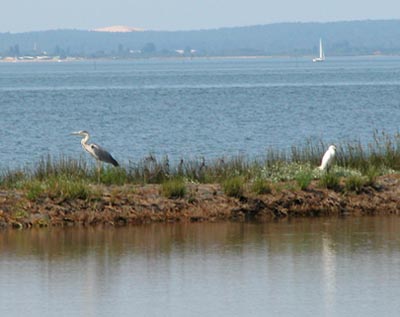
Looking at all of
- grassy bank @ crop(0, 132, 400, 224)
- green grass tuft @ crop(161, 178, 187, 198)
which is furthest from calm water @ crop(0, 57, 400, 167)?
green grass tuft @ crop(161, 178, 187, 198)

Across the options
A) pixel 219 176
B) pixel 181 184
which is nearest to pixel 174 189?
pixel 181 184

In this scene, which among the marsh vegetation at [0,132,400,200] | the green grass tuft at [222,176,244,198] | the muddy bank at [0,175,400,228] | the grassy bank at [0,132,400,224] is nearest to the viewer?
the muddy bank at [0,175,400,228]

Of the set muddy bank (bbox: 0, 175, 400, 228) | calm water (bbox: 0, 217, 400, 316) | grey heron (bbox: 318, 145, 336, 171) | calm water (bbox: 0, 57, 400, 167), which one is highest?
grey heron (bbox: 318, 145, 336, 171)

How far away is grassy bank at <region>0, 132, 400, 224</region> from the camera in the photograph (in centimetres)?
1845

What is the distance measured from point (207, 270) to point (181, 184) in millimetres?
4154

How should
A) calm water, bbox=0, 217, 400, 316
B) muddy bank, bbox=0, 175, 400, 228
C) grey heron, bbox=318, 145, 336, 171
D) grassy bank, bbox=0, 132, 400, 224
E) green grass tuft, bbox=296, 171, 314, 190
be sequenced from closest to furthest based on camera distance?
1. calm water, bbox=0, 217, 400, 316
2. muddy bank, bbox=0, 175, 400, 228
3. grassy bank, bbox=0, 132, 400, 224
4. green grass tuft, bbox=296, 171, 314, 190
5. grey heron, bbox=318, 145, 336, 171

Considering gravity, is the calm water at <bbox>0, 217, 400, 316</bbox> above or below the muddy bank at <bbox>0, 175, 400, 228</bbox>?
below

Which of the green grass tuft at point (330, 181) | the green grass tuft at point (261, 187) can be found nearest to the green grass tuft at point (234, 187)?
the green grass tuft at point (261, 187)

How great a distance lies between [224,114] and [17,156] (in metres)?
25.3

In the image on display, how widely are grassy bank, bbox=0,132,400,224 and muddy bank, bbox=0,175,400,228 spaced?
0.05 feet

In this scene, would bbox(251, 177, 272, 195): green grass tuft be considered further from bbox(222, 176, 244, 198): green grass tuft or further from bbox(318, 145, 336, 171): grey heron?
bbox(318, 145, 336, 171): grey heron

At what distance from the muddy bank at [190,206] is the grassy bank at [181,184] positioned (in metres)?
0.01

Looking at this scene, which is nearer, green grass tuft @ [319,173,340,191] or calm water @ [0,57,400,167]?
green grass tuft @ [319,173,340,191]

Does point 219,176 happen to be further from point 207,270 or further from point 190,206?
point 207,270
